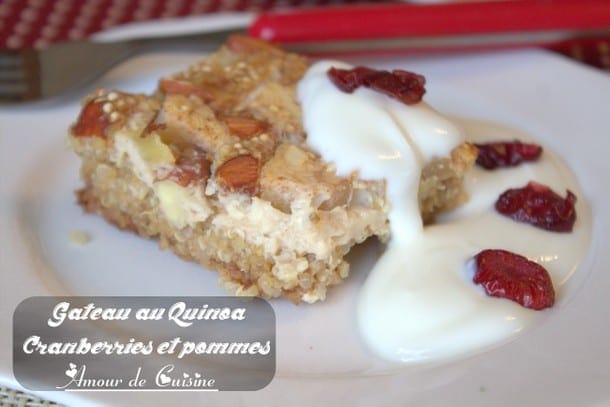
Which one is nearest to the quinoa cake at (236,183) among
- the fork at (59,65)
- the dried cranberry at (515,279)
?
the dried cranberry at (515,279)

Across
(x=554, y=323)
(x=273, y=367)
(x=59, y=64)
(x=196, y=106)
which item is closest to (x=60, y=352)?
(x=273, y=367)

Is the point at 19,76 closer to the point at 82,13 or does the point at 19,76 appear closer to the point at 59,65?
the point at 59,65

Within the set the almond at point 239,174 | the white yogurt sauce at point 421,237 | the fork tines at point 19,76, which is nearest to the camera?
the white yogurt sauce at point 421,237

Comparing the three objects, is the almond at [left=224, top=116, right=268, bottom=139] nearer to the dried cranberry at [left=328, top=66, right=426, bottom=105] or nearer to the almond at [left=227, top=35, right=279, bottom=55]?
the dried cranberry at [left=328, top=66, right=426, bottom=105]

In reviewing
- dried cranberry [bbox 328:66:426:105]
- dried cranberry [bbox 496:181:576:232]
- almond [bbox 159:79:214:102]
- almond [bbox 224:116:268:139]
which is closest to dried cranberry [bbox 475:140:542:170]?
dried cranberry [bbox 496:181:576:232]

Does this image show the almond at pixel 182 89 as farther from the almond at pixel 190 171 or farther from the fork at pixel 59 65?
the fork at pixel 59 65

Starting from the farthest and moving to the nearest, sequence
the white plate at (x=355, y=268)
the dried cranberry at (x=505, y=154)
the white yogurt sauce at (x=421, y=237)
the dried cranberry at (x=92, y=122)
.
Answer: the dried cranberry at (x=505, y=154)
the dried cranberry at (x=92, y=122)
the white yogurt sauce at (x=421, y=237)
the white plate at (x=355, y=268)

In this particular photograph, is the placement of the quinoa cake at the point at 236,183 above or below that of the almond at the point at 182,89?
below
